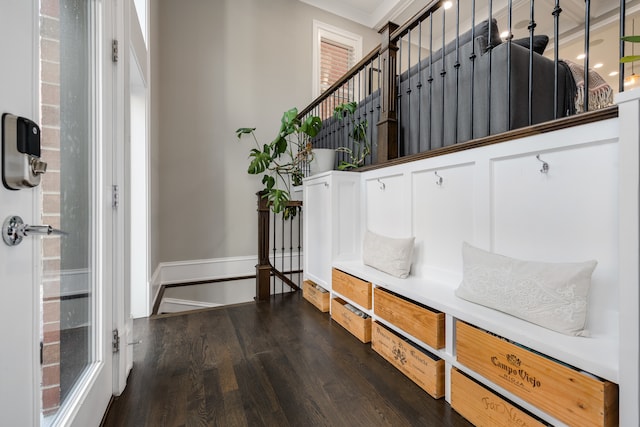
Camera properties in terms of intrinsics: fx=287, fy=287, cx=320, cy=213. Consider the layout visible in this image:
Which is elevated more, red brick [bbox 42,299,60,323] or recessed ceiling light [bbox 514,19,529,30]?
recessed ceiling light [bbox 514,19,529,30]

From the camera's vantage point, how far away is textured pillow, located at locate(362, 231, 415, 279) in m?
1.83

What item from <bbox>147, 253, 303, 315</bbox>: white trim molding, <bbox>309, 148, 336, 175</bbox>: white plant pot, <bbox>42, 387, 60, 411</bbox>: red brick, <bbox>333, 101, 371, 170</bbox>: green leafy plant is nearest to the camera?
<bbox>42, 387, 60, 411</bbox>: red brick

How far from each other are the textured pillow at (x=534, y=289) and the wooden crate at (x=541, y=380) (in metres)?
0.14

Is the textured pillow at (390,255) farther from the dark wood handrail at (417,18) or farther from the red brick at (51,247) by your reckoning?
the red brick at (51,247)

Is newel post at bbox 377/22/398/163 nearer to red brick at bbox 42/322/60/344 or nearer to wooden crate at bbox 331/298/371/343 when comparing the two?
wooden crate at bbox 331/298/371/343

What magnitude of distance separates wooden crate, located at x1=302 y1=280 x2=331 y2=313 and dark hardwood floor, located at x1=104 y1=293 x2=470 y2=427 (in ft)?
0.81

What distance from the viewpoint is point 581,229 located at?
3.67 feet

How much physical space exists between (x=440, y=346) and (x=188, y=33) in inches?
167

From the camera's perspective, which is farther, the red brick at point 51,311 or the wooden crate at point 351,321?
the wooden crate at point 351,321

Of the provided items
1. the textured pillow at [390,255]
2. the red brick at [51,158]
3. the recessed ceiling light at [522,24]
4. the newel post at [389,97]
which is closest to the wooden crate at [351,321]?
the textured pillow at [390,255]

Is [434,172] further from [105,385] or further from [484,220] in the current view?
[105,385]


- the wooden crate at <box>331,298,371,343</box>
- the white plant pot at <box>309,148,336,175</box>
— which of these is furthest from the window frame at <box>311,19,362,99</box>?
the wooden crate at <box>331,298,371,343</box>

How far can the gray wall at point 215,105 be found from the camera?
346 centimetres

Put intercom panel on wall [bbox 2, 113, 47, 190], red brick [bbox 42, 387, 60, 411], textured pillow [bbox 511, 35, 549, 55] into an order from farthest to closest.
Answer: textured pillow [bbox 511, 35, 549, 55] < red brick [bbox 42, 387, 60, 411] < intercom panel on wall [bbox 2, 113, 47, 190]
